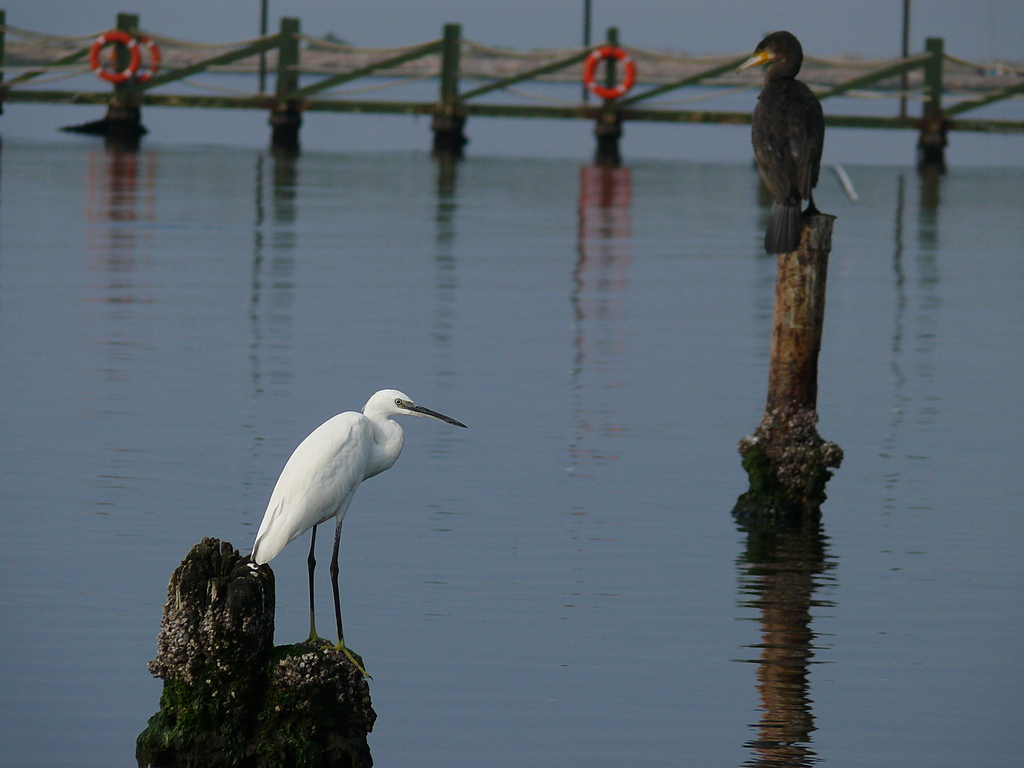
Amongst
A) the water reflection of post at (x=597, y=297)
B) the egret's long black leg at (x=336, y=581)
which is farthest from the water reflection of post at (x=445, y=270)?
the egret's long black leg at (x=336, y=581)

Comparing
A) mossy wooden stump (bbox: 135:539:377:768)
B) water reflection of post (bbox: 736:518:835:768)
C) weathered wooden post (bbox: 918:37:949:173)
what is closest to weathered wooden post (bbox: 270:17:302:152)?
weathered wooden post (bbox: 918:37:949:173)

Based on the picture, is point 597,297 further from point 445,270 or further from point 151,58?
point 151,58

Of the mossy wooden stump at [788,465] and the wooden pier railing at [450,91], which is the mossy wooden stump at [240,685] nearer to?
the mossy wooden stump at [788,465]

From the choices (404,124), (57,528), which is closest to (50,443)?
(57,528)

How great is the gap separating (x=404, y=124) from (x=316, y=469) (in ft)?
239

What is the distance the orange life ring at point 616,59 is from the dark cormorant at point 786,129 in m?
31.1

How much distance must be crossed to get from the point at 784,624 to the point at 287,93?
116 ft

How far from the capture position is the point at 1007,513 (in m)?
9.54

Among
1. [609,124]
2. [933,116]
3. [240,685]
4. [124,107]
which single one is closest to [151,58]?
[124,107]

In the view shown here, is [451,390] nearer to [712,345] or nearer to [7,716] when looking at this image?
[712,345]

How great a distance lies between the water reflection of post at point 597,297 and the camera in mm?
11898

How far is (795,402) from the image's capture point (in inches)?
366

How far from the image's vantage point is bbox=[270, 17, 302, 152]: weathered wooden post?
41000 mm

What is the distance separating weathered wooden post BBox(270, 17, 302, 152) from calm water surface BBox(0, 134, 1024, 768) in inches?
766
